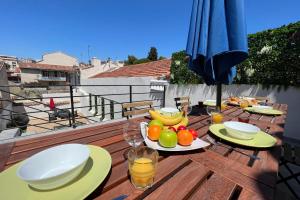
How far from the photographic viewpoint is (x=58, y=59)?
29812mm

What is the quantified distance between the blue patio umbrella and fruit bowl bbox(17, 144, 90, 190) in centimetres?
133

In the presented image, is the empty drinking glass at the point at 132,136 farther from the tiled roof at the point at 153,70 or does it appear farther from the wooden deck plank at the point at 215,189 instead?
the tiled roof at the point at 153,70

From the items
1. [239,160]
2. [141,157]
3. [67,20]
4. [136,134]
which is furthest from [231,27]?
[67,20]

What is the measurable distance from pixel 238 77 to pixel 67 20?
1952 centimetres

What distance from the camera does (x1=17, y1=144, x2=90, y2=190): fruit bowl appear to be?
0.53m

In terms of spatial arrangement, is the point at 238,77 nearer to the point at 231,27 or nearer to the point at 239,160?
the point at 231,27

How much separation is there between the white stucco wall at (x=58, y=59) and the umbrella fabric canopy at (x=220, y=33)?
34417mm

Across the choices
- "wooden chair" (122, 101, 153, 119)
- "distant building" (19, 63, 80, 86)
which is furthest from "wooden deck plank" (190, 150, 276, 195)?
"distant building" (19, 63, 80, 86)

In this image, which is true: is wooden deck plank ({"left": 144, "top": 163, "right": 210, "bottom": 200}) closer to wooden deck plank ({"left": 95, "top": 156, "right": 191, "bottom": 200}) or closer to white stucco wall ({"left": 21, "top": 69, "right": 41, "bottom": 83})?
wooden deck plank ({"left": 95, "top": 156, "right": 191, "bottom": 200})

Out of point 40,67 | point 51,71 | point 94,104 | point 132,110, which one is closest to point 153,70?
point 94,104

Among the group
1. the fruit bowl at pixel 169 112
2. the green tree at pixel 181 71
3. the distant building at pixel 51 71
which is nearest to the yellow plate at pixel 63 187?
the fruit bowl at pixel 169 112

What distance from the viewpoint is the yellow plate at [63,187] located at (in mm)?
535

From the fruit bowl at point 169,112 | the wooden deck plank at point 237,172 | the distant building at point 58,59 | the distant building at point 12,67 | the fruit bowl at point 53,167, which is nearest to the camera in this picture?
the fruit bowl at point 53,167

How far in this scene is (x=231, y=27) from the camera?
1390mm
